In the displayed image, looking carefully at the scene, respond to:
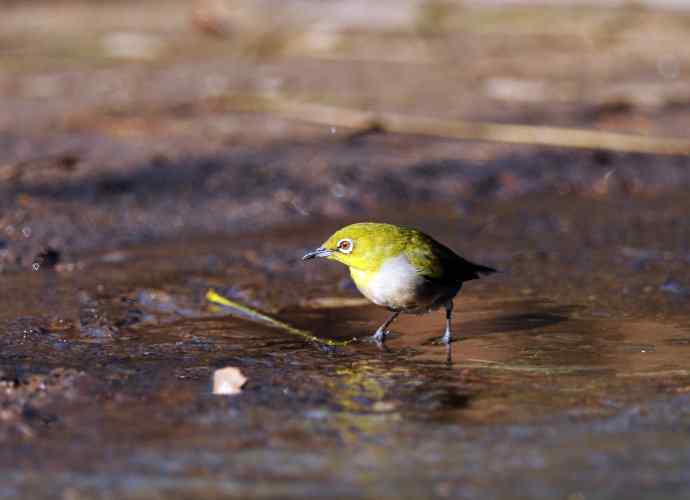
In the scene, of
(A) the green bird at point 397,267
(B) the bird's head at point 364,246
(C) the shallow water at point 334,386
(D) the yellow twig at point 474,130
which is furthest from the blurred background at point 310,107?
(A) the green bird at point 397,267

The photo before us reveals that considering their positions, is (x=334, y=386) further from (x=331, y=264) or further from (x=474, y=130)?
(x=474, y=130)

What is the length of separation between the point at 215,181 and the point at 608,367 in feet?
15.2

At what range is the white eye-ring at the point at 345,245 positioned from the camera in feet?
19.9

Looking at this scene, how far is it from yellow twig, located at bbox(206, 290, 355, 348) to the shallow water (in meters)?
0.08

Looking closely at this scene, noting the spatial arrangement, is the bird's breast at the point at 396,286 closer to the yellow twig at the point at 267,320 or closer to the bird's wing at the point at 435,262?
the bird's wing at the point at 435,262

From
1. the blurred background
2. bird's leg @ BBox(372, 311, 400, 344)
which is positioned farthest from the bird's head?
the blurred background

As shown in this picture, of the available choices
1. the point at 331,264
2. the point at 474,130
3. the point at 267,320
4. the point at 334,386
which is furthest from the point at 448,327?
the point at 474,130

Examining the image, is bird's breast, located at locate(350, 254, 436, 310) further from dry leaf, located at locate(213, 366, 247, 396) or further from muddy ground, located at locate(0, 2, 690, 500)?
dry leaf, located at locate(213, 366, 247, 396)

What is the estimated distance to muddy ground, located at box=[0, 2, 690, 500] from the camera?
4.20m

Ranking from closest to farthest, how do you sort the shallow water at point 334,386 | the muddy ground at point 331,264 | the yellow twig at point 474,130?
the shallow water at point 334,386 → the muddy ground at point 331,264 → the yellow twig at point 474,130

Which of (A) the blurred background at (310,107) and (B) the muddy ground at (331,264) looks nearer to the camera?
(B) the muddy ground at (331,264)

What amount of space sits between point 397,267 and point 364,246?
19cm

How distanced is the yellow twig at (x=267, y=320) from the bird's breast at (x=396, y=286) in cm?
26

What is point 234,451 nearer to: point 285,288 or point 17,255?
point 285,288
